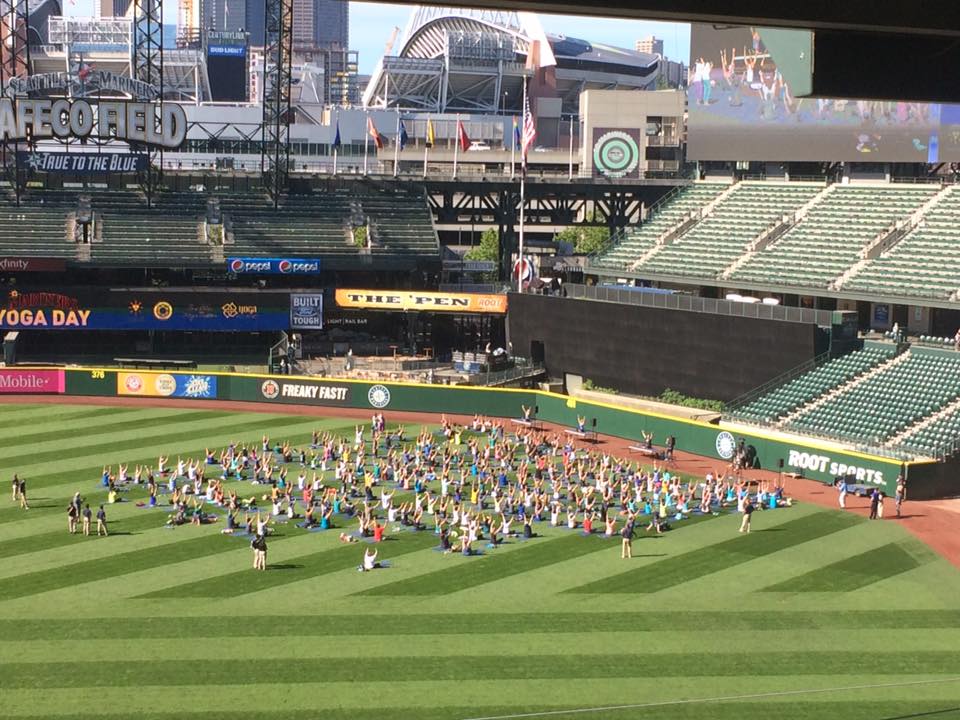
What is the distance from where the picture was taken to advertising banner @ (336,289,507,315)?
71.6m

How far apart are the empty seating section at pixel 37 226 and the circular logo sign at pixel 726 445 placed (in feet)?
126

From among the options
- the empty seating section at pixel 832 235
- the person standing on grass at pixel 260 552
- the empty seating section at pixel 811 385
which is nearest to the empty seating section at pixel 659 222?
the empty seating section at pixel 832 235

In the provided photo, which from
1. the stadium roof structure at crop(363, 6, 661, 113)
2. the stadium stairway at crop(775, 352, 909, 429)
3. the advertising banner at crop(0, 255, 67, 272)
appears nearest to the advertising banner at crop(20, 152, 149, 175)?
the advertising banner at crop(0, 255, 67, 272)

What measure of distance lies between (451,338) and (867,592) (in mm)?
44275

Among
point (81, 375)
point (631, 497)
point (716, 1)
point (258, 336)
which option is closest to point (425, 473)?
point (631, 497)

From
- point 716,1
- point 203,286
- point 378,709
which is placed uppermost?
point 716,1

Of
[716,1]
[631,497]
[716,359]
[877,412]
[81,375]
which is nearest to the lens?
[716,1]

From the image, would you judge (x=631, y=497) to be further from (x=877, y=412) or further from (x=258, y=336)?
(x=258, y=336)

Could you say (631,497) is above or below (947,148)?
below

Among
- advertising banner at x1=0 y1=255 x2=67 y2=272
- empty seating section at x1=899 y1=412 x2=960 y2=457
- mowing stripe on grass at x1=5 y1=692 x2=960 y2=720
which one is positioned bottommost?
mowing stripe on grass at x1=5 y1=692 x2=960 y2=720

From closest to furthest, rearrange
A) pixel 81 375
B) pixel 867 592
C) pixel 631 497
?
1. pixel 867 592
2. pixel 631 497
3. pixel 81 375

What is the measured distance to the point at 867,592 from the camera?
33812 mm

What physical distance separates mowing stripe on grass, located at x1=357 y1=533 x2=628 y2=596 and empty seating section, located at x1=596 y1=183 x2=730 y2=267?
3487 cm

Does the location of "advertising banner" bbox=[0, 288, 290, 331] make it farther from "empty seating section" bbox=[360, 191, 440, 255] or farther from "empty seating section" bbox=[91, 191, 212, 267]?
"empty seating section" bbox=[360, 191, 440, 255]
